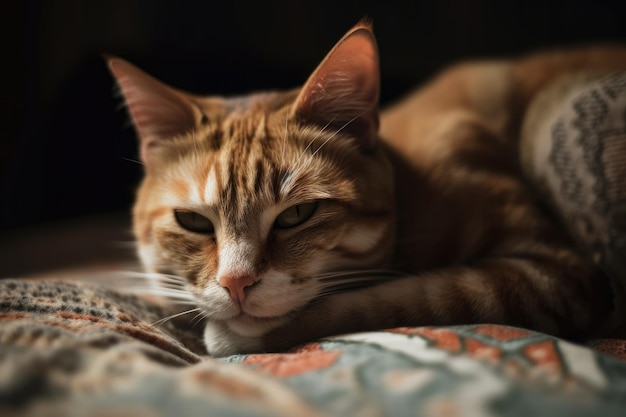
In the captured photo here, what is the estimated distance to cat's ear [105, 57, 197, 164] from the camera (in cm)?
128

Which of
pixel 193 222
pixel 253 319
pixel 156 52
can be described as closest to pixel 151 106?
pixel 193 222

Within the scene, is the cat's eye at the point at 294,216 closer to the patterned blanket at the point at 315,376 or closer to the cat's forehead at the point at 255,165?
the cat's forehead at the point at 255,165

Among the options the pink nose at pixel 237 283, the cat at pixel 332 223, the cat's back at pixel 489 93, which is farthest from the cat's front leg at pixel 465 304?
the cat's back at pixel 489 93

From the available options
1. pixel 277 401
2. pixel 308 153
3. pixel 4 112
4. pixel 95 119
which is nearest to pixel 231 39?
pixel 95 119

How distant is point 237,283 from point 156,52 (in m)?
1.96

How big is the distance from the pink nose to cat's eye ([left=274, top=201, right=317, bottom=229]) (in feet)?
0.49

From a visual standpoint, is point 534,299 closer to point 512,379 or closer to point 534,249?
point 534,249

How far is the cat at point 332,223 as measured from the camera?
1107mm

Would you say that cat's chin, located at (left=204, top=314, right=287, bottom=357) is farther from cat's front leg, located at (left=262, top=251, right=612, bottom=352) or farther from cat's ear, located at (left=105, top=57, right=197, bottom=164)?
cat's ear, located at (left=105, top=57, right=197, bottom=164)

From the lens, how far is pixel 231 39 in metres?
2.81

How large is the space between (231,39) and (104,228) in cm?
111

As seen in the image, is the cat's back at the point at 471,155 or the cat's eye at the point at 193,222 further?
the cat's back at the point at 471,155

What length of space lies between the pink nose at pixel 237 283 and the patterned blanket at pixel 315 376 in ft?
Result: 0.45

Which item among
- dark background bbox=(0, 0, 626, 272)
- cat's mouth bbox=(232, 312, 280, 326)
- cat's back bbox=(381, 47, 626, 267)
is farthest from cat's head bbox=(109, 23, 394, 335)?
dark background bbox=(0, 0, 626, 272)
